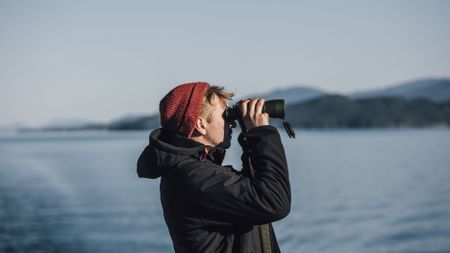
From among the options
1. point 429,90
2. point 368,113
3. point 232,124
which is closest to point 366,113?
point 368,113

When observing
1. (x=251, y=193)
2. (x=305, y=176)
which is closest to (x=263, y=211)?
(x=251, y=193)

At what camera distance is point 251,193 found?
1.86 meters

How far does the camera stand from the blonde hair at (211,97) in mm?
1993

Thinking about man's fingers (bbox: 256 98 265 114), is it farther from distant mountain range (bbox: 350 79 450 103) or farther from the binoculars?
distant mountain range (bbox: 350 79 450 103)

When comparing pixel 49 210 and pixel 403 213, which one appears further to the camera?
pixel 403 213

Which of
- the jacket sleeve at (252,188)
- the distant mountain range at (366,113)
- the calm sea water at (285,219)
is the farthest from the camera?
the distant mountain range at (366,113)

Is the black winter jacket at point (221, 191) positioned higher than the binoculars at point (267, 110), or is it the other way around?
the binoculars at point (267, 110)

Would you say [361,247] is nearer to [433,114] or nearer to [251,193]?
[251,193]

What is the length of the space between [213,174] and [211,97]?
26 centimetres

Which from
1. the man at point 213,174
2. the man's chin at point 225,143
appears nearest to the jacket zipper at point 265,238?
the man at point 213,174

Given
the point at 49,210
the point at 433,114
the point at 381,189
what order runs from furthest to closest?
1. the point at 433,114
2. the point at 381,189
3. the point at 49,210

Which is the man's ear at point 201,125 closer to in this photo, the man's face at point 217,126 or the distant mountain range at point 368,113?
the man's face at point 217,126

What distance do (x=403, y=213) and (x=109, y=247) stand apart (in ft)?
32.7

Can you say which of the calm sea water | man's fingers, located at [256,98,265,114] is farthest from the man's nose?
the calm sea water
